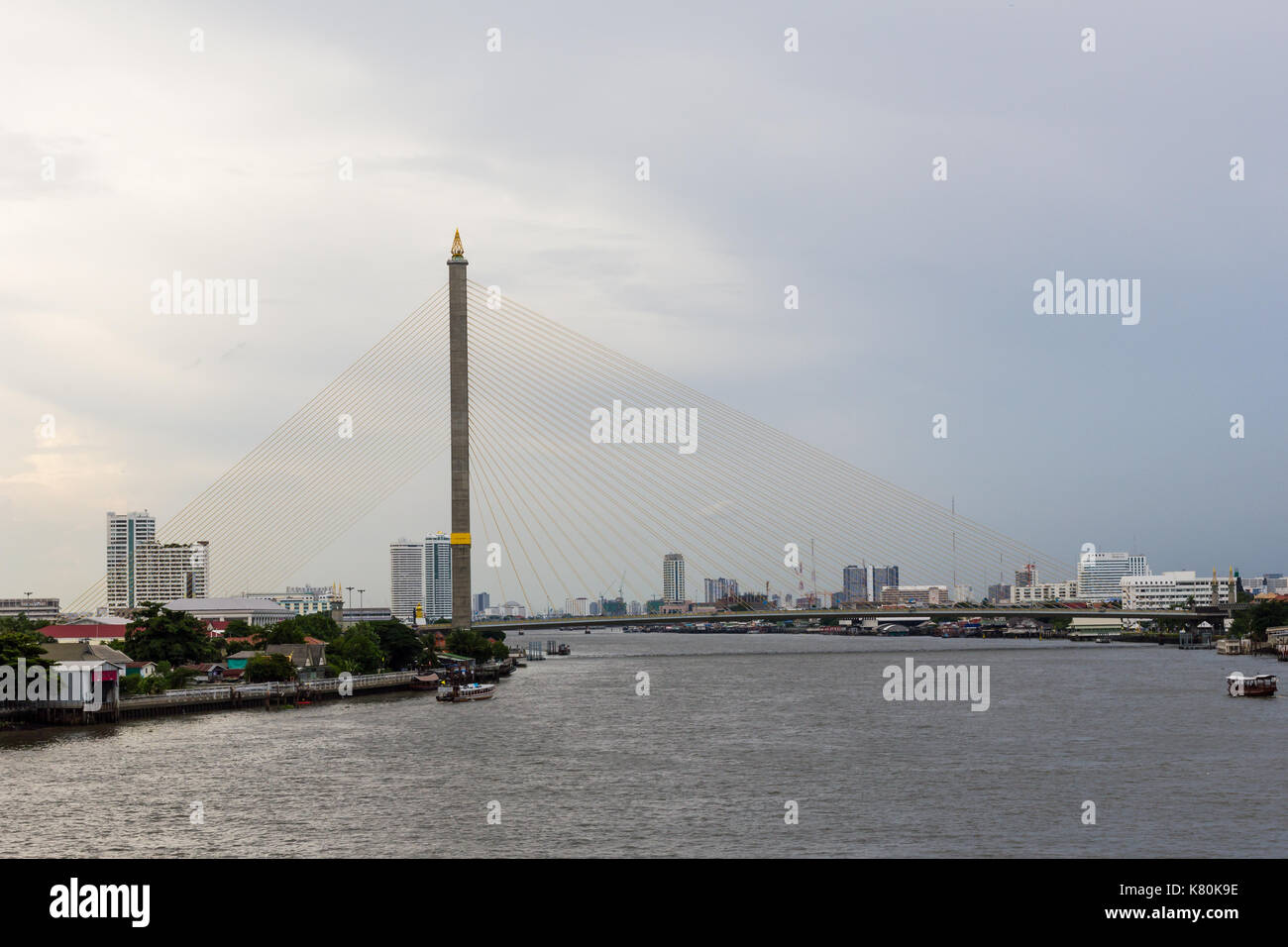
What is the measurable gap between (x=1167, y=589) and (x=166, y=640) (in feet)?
514

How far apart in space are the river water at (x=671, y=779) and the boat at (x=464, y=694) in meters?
3.43

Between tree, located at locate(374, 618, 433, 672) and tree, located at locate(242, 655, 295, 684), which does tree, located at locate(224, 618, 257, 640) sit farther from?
tree, located at locate(242, 655, 295, 684)

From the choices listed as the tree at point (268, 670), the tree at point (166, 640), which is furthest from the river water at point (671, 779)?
the tree at point (166, 640)

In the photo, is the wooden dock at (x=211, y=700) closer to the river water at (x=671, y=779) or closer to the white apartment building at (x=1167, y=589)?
the river water at (x=671, y=779)

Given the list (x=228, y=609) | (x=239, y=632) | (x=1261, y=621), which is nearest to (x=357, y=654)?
(x=239, y=632)

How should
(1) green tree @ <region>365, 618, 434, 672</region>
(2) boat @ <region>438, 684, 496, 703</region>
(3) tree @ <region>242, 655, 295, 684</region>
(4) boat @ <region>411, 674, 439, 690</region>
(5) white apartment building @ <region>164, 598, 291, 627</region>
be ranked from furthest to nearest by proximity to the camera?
(5) white apartment building @ <region>164, 598, 291, 627</region> < (1) green tree @ <region>365, 618, 434, 672</region> < (4) boat @ <region>411, 674, 439, 690</region> < (3) tree @ <region>242, 655, 295, 684</region> < (2) boat @ <region>438, 684, 496, 703</region>

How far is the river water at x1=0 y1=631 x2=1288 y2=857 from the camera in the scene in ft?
66.2

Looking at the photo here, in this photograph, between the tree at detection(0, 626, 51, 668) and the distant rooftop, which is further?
the distant rooftop

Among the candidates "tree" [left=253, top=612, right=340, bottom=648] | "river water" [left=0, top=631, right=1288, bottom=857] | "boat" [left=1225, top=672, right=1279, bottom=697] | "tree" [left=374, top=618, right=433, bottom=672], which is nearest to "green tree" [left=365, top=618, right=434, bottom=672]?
"tree" [left=374, top=618, right=433, bottom=672]

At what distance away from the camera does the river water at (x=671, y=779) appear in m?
20.2

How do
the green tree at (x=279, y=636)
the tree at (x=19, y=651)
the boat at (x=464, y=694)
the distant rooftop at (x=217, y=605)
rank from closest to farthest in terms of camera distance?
1. the tree at (x=19, y=651)
2. the boat at (x=464, y=694)
3. the green tree at (x=279, y=636)
4. the distant rooftop at (x=217, y=605)

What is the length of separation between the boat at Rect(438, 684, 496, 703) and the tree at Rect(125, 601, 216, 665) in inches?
571
